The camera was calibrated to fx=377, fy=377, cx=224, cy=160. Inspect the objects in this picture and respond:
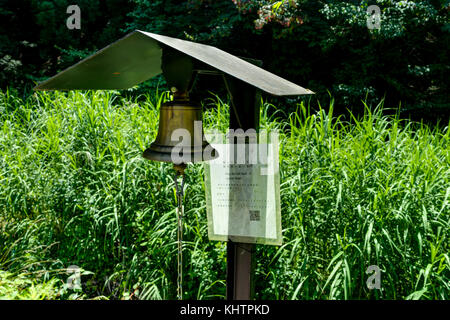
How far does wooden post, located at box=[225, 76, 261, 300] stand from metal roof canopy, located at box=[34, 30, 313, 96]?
17cm

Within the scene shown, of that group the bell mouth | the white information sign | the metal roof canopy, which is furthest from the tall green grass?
the metal roof canopy

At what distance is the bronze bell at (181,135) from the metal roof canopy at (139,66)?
0.74ft

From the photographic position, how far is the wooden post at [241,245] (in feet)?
5.46

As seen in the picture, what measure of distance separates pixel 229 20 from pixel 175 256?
19.6 feet

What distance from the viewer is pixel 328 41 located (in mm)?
7113

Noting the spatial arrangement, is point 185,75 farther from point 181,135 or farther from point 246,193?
point 246,193

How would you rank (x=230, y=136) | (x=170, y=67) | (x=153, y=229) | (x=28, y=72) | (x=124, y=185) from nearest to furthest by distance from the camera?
(x=170, y=67) < (x=230, y=136) < (x=153, y=229) < (x=124, y=185) < (x=28, y=72)

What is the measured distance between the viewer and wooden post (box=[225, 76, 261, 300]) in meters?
1.66

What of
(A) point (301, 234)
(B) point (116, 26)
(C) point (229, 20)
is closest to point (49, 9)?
(B) point (116, 26)

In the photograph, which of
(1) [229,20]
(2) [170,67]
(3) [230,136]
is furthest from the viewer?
(1) [229,20]

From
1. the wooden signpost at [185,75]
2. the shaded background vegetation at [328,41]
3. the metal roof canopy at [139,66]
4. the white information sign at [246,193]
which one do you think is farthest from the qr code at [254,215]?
the shaded background vegetation at [328,41]

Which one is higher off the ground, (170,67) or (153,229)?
(170,67)

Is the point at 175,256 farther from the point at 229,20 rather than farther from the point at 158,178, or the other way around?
the point at 229,20
